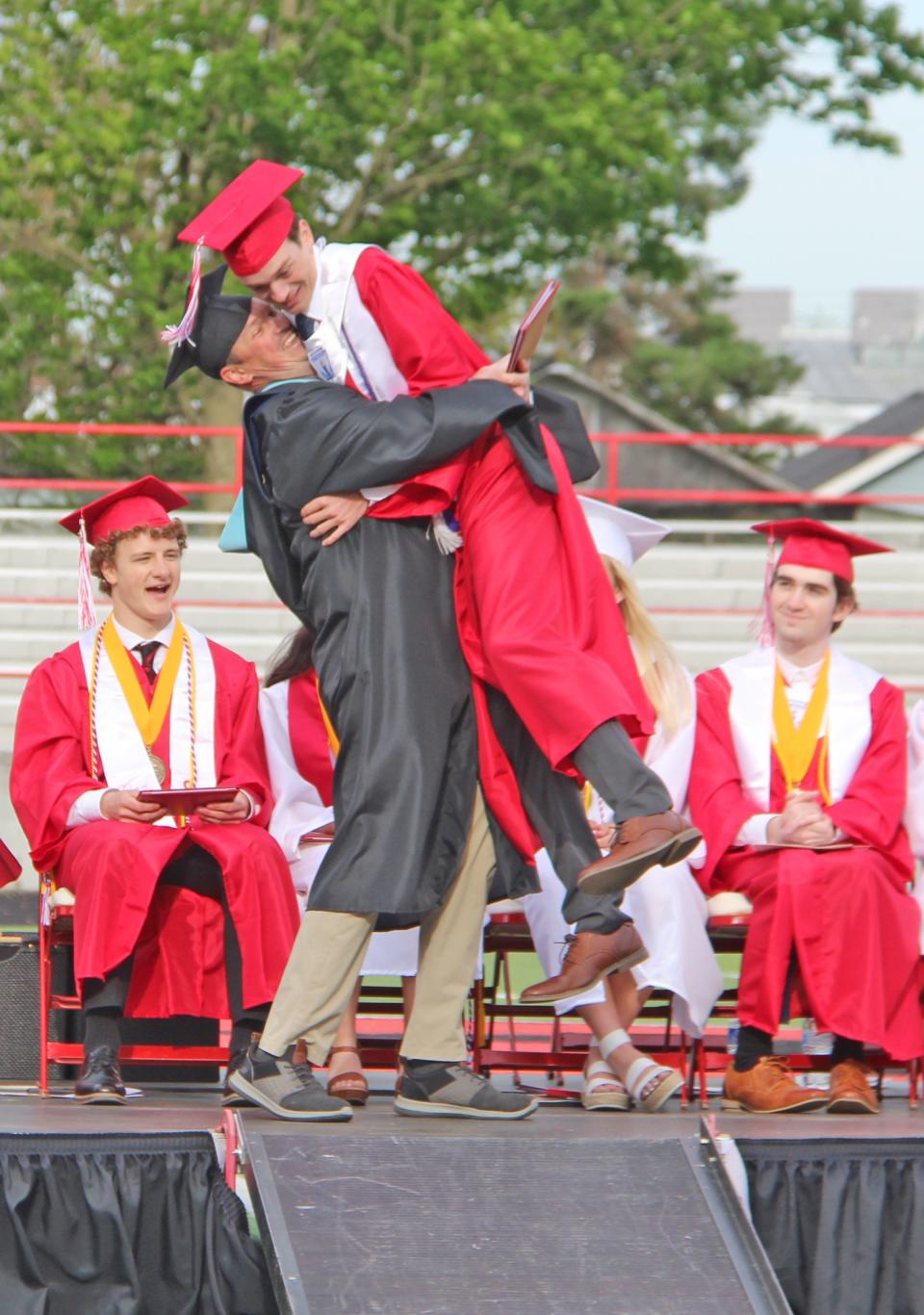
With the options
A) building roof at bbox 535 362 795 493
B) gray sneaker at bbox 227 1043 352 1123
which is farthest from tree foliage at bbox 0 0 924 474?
gray sneaker at bbox 227 1043 352 1123

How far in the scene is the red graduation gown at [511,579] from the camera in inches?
159

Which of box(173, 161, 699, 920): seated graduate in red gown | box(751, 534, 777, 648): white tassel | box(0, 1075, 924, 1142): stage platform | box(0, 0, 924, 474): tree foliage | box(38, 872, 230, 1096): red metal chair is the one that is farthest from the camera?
box(0, 0, 924, 474): tree foliage

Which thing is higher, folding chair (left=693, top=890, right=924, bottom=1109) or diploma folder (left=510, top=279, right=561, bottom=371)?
diploma folder (left=510, top=279, right=561, bottom=371)

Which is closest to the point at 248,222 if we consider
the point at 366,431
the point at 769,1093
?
the point at 366,431

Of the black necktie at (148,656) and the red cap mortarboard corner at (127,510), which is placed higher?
the red cap mortarboard corner at (127,510)

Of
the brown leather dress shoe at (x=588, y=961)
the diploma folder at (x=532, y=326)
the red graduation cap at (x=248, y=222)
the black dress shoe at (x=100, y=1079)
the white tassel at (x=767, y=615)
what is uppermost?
the red graduation cap at (x=248, y=222)

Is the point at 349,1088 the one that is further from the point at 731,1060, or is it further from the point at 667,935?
the point at 731,1060

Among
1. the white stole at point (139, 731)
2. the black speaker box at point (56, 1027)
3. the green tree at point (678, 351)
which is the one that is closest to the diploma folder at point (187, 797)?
the white stole at point (139, 731)

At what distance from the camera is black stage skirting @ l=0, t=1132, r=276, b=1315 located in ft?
13.2

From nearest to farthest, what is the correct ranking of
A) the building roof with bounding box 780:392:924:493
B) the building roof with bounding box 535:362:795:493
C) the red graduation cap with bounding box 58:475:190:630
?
the red graduation cap with bounding box 58:475:190:630 → the building roof with bounding box 535:362:795:493 → the building roof with bounding box 780:392:924:493

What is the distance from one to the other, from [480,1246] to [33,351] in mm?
14662

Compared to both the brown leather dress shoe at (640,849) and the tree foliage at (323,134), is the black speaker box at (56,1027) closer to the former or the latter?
the brown leather dress shoe at (640,849)

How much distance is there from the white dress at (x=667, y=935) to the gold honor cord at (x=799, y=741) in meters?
0.38

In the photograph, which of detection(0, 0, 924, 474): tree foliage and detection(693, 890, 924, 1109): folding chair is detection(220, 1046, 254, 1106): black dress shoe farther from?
detection(0, 0, 924, 474): tree foliage
